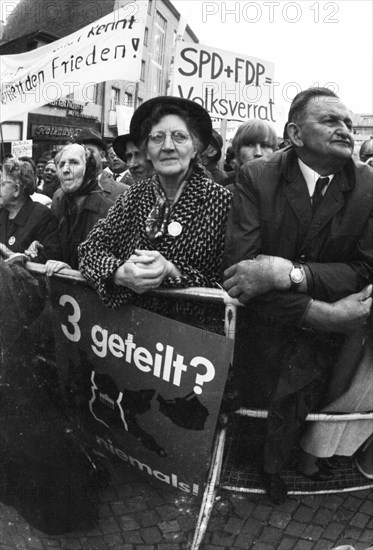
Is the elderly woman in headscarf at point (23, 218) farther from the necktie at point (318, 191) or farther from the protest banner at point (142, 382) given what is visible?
the necktie at point (318, 191)

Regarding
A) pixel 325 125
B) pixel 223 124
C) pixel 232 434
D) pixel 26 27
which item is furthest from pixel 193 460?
pixel 26 27

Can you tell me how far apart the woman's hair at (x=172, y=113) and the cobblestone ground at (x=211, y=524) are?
1.67 metres

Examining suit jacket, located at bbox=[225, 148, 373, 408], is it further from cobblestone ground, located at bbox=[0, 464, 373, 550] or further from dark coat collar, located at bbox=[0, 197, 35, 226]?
dark coat collar, located at bbox=[0, 197, 35, 226]

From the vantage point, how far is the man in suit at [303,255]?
7.51ft

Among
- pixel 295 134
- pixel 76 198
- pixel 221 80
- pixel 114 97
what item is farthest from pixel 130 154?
pixel 114 97

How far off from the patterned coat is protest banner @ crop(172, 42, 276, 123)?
345cm

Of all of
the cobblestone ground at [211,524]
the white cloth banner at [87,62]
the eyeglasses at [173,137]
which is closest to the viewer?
the cobblestone ground at [211,524]

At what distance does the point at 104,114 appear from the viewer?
32.1m

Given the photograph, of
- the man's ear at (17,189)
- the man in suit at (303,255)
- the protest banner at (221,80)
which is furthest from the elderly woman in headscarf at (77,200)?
the protest banner at (221,80)

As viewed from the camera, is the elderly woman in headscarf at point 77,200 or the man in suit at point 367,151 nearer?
the elderly woman in headscarf at point 77,200

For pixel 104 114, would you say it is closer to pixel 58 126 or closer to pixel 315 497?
pixel 58 126

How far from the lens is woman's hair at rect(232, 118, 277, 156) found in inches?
162

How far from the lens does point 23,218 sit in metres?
4.33

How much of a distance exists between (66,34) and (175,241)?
92.3 ft
